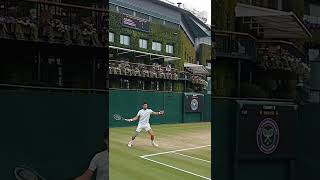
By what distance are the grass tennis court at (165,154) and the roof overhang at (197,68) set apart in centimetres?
59

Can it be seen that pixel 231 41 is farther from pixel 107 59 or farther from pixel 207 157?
pixel 107 59

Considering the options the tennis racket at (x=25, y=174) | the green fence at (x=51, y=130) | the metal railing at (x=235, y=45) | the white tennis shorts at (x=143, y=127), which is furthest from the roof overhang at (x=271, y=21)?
the tennis racket at (x=25, y=174)

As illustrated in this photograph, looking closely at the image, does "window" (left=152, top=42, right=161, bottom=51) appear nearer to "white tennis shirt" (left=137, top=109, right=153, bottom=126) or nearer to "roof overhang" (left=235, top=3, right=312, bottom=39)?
"white tennis shirt" (left=137, top=109, right=153, bottom=126)

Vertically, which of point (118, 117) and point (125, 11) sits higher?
point (125, 11)

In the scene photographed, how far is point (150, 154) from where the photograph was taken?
5070 millimetres

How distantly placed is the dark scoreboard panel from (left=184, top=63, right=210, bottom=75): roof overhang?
0.92 meters

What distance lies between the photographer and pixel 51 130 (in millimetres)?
4727

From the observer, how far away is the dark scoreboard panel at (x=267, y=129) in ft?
21.5

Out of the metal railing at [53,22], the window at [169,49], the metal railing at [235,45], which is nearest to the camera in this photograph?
the metal railing at [53,22]

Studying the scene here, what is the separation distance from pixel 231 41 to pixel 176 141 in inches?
66.6

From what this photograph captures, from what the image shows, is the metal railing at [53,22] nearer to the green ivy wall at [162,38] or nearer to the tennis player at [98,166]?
the green ivy wall at [162,38]

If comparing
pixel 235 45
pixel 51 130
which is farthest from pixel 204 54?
pixel 51 130

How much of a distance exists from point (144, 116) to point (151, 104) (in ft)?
0.49

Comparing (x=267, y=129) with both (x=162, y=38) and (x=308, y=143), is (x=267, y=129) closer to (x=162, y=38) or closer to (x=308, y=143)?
(x=308, y=143)
